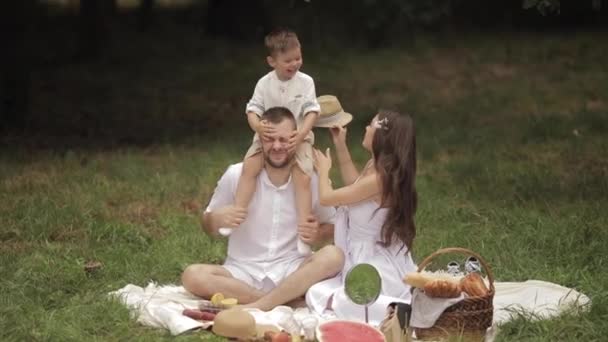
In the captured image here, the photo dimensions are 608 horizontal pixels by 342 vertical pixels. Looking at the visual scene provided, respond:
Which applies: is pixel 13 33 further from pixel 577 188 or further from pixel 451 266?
pixel 451 266

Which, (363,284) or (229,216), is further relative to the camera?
(229,216)

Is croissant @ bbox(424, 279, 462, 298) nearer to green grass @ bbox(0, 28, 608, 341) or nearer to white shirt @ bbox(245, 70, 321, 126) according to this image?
green grass @ bbox(0, 28, 608, 341)

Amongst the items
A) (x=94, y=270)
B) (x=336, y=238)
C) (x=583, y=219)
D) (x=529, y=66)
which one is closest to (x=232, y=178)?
(x=336, y=238)

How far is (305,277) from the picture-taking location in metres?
5.97

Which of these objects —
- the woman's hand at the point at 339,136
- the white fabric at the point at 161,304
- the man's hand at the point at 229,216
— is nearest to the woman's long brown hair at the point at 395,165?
the woman's hand at the point at 339,136

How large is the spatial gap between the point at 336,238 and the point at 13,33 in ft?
20.2

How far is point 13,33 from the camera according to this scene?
11.2m

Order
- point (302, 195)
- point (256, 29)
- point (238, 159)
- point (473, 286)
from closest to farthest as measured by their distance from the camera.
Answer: point (473, 286) < point (302, 195) < point (238, 159) < point (256, 29)

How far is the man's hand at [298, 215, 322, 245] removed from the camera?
20.0ft

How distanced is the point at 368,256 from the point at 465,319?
76 centimetres

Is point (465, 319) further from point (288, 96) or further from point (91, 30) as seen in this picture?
point (91, 30)

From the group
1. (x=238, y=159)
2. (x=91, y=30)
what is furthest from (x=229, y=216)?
(x=91, y=30)

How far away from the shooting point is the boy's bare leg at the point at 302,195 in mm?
6150

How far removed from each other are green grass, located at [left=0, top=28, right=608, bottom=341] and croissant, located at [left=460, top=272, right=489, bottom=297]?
0.99 feet
